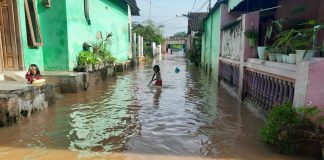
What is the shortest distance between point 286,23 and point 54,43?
27.5 feet

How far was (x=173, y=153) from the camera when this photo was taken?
435cm

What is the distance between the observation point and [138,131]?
542 cm

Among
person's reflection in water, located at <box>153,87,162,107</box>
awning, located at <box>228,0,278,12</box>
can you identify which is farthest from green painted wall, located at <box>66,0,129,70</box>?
awning, located at <box>228,0,278,12</box>

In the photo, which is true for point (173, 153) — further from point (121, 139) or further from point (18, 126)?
point (18, 126)

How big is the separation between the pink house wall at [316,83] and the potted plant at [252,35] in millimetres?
A: 3580

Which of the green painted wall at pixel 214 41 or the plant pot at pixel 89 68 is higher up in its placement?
the green painted wall at pixel 214 41

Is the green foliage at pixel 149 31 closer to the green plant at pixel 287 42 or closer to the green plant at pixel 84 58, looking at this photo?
the green plant at pixel 84 58

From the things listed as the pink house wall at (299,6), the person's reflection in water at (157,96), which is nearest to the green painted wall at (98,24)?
the person's reflection in water at (157,96)

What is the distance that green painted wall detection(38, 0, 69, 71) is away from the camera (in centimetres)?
1021

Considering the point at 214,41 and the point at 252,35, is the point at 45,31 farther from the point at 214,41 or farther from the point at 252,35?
the point at 214,41

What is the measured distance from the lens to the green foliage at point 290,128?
3982 mm

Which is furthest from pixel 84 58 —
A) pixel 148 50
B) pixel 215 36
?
pixel 148 50

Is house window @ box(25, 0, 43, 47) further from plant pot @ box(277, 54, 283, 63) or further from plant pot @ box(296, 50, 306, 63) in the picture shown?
plant pot @ box(296, 50, 306, 63)

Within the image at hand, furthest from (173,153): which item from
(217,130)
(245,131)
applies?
(245,131)
